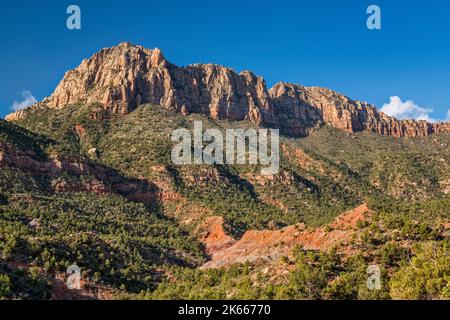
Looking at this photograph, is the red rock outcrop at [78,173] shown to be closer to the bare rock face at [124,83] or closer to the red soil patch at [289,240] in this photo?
the red soil patch at [289,240]

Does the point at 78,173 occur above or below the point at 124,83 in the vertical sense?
below

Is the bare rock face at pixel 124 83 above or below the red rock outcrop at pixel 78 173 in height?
above

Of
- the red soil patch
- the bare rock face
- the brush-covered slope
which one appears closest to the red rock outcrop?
the brush-covered slope

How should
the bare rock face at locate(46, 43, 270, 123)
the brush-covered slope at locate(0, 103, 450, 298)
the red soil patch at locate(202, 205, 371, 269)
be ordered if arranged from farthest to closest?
1. the bare rock face at locate(46, 43, 270, 123)
2. the red soil patch at locate(202, 205, 371, 269)
3. the brush-covered slope at locate(0, 103, 450, 298)

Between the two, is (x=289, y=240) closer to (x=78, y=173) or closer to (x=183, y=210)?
(x=183, y=210)

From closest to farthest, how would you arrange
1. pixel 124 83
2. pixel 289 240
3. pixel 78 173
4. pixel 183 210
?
pixel 289 240 → pixel 183 210 → pixel 78 173 → pixel 124 83

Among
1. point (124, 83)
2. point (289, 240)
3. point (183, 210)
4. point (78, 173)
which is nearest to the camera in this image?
point (289, 240)

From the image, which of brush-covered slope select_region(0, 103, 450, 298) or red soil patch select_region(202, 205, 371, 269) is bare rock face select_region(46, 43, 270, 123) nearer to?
brush-covered slope select_region(0, 103, 450, 298)

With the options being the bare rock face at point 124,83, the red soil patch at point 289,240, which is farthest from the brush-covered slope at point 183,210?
the bare rock face at point 124,83

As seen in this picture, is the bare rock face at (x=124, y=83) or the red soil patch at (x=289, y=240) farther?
the bare rock face at (x=124, y=83)

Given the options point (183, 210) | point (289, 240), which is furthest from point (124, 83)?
point (289, 240)
